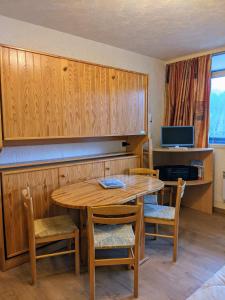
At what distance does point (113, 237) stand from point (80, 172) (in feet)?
3.27

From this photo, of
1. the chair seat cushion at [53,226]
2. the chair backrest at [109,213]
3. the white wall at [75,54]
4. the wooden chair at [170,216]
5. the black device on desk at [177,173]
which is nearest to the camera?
the chair backrest at [109,213]

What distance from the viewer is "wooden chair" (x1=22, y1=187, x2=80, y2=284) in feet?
6.64

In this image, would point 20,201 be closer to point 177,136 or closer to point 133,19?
point 133,19

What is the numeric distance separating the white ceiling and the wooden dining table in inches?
69.8

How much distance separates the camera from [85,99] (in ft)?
9.06

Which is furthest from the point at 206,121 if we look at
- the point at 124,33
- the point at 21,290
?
the point at 21,290

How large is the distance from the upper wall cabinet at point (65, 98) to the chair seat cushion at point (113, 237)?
111 cm

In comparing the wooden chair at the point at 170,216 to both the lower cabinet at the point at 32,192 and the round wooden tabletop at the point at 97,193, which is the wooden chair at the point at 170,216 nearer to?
the round wooden tabletop at the point at 97,193

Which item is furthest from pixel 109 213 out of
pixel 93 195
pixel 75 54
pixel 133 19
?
pixel 75 54

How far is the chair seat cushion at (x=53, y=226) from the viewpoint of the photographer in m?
2.10

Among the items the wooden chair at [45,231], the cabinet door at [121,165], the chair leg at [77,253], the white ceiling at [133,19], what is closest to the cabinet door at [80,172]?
the cabinet door at [121,165]

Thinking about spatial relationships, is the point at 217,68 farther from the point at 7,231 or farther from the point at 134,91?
the point at 7,231

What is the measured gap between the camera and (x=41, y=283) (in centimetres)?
209

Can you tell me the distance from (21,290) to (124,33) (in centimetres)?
294
